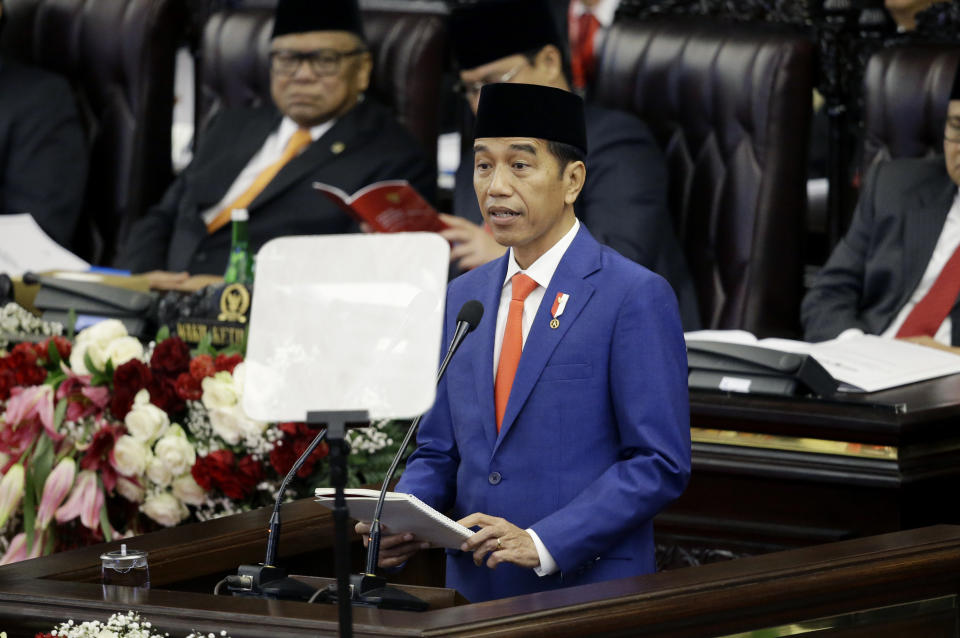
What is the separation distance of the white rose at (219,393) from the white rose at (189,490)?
0.39ft

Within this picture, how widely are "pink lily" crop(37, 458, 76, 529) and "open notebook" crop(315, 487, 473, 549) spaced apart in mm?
909

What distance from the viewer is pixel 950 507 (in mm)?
2340

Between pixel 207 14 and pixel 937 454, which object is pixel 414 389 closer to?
pixel 937 454

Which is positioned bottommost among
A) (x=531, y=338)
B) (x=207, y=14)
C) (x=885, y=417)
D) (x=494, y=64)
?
(x=885, y=417)

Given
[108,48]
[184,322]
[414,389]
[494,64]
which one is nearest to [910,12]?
[494,64]

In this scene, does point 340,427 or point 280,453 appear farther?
point 280,453

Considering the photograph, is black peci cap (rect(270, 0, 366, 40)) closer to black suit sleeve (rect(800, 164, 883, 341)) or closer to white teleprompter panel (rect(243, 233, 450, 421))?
black suit sleeve (rect(800, 164, 883, 341))

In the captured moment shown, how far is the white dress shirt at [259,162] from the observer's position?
3.86 meters

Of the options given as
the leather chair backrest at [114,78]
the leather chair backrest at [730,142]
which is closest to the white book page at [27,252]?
the leather chair backrest at [114,78]

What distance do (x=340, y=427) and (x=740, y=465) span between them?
4.32 feet

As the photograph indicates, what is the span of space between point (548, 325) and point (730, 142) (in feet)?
5.77

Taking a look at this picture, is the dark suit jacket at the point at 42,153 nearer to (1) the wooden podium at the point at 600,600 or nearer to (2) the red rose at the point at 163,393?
(2) the red rose at the point at 163,393

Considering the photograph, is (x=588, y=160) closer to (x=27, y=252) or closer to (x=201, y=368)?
(x=201, y=368)

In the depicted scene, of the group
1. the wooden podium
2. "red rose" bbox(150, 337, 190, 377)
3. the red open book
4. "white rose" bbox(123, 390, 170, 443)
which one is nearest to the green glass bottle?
the red open book
